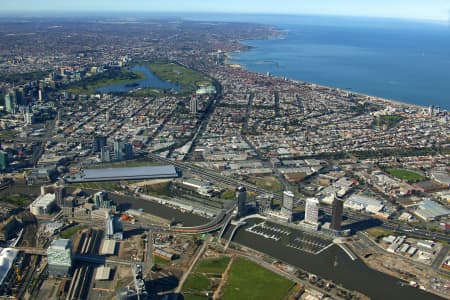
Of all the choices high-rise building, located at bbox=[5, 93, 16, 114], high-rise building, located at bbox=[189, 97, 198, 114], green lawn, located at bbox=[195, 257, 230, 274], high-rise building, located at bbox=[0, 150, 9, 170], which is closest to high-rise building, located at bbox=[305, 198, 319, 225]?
green lawn, located at bbox=[195, 257, 230, 274]

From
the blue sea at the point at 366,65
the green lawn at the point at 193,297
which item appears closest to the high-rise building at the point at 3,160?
the green lawn at the point at 193,297

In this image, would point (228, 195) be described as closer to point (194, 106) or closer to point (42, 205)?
point (42, 205)

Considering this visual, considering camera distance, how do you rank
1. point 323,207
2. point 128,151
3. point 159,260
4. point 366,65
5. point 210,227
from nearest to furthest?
point 159,260, point 210,227, point 323,207, point 128,151, point 366,65

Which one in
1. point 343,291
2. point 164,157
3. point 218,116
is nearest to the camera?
point 343,291

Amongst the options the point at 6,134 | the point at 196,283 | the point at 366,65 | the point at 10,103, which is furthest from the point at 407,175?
the point at 366,65

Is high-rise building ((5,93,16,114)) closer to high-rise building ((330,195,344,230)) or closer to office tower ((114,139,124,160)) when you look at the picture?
office tower ((114,139,124,160))

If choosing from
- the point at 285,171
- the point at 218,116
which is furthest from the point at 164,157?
the point at 218,116

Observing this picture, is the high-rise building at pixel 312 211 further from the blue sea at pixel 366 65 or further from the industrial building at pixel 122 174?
the blue sea at pixel 366 65

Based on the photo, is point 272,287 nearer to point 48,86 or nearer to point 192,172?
point 192,172
